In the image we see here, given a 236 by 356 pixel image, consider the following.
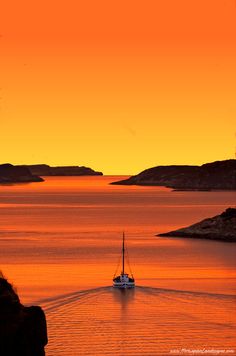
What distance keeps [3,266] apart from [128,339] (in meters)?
39.0

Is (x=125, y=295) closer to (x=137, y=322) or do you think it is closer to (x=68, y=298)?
(x=68, y=298)

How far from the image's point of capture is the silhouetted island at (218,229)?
106 m

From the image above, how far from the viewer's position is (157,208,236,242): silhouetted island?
106m

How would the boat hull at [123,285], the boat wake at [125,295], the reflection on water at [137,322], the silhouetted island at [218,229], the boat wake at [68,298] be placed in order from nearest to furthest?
the reflection on water at [137,322] < the boat wake at [68,298] < the boat wake at [125,295] < the boat hull at [123,285] < the silhouetted island at [218,229]

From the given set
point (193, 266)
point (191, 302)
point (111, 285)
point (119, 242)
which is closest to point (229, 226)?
point (119, 242)

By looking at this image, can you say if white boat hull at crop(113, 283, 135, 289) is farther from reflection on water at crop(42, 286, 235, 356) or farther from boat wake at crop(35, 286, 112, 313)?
boat wake at crop(35, 286, 112, 313)

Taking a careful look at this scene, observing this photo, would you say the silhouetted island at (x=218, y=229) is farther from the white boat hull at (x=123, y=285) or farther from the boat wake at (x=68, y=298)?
the boat wake at (x=68, y=298)

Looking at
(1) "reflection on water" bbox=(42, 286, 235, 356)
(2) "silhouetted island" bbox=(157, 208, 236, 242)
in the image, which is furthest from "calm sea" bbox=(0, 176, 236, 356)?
(2) "silhouetted island" bbox=(157, 208, 236, 242)

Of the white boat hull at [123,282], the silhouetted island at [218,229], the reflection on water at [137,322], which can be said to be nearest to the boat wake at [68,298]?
the reflection on water at [137,322]

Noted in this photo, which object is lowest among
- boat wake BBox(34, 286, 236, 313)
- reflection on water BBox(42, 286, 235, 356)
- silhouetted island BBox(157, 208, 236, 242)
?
reflection on water BBox(42, 286, 235, 356)

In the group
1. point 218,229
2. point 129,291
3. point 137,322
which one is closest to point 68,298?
point 129,291

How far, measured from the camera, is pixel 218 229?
356 feet

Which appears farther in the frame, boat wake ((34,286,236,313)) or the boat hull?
the boat hull

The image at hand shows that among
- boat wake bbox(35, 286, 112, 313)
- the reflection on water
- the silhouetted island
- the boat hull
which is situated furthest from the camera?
the silhouetted island
